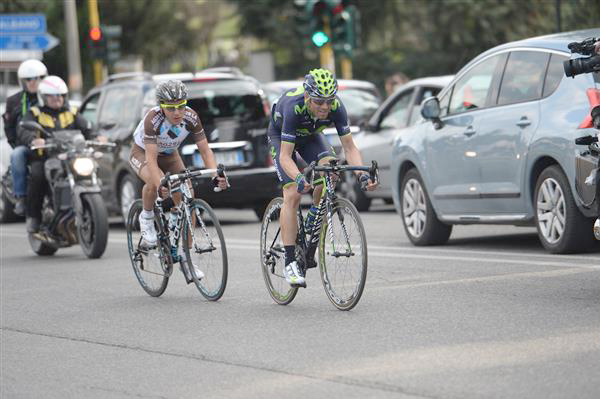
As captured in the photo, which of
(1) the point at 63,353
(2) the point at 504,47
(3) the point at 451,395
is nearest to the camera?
(3) the point at 451,395

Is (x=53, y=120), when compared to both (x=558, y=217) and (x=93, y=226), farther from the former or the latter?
(x=558, y=217)

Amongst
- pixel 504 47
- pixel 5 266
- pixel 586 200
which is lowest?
pixel 5 266

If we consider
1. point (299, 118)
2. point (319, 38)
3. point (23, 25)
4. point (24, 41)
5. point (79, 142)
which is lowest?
point (79, 142)

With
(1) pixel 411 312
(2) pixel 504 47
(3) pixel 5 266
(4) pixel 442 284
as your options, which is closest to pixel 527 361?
(1) pixel 411 312

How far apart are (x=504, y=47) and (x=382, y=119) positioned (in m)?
6.15

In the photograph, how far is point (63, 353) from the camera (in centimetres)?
866

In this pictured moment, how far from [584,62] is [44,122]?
7.62m

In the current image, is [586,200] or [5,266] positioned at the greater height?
[586,200]

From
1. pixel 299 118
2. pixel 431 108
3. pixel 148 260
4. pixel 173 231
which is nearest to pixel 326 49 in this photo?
pixel 431 108

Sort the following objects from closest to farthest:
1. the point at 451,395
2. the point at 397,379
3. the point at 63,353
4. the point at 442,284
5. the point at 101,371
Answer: the point at 451,395, the point at 397,379, the point at 101,371, the point at 63,353, the point at 442,284

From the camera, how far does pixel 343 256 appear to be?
368 inches

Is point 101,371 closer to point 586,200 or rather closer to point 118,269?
point 586,200

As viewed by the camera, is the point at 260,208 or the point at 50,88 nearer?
the point at 50,88

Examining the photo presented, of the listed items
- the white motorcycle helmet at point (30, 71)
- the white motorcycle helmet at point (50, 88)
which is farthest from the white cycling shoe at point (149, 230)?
the white motorcycle helmet at point (30, 71)
